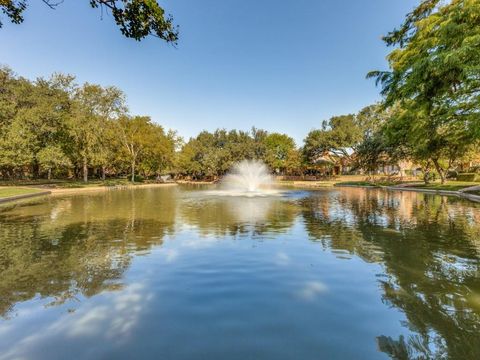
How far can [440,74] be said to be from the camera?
44.1 ft

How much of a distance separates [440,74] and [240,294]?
43.7ft

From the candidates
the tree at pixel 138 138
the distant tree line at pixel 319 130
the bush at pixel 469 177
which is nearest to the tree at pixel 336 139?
the distant tree line at pixel 319 130

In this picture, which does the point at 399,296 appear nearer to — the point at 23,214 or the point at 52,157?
the point at 23,214

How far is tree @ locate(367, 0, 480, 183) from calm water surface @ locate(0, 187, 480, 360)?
6895mm

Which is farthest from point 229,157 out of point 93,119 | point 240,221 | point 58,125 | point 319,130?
point 240,221

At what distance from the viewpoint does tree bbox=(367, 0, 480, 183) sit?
12859mm

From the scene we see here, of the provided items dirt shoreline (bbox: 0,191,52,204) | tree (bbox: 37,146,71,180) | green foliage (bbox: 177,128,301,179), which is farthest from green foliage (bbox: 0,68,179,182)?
green foliage (bbox: 177,128,301,179)

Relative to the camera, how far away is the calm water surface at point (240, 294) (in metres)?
4.24

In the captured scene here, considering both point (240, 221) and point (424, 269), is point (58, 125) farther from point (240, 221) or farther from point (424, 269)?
point (424, 269)

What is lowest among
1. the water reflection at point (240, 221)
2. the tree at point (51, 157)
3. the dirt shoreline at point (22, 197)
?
the water reflection at point (240, 221)

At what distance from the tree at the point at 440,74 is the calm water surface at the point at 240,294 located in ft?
22.6

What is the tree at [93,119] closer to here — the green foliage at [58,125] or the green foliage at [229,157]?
the green foliage at [58,125]

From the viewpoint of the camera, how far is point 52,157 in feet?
131

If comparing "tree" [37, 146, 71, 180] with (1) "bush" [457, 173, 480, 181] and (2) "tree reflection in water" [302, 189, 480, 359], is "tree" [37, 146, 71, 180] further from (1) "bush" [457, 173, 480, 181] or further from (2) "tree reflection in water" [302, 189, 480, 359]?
(1) "bush" [457, 173, 480, 181]
